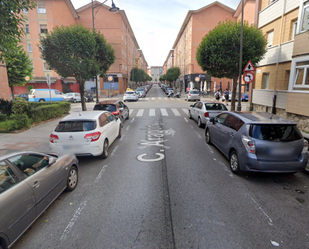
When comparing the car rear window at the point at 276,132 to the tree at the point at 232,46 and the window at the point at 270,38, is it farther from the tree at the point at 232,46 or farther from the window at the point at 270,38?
the window at the point at 270,38

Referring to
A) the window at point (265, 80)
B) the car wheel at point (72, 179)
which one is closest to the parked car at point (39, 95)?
the car wheel at point (72, 179)

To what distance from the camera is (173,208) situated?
12.1ft

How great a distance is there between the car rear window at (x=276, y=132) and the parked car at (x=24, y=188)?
171 inches

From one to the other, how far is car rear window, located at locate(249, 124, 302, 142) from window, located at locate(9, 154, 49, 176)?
448 cm

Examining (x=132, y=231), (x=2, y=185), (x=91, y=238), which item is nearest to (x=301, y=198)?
(x=132, y=231)

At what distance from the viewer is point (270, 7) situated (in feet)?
42.1

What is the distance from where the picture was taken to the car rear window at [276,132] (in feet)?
14.6

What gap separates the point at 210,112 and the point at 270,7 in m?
9.11

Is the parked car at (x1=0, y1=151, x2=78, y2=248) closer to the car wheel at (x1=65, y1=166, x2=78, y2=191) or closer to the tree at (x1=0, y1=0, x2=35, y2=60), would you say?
the car wheel at (x1=65, y1=166, x2=78, y2=191)

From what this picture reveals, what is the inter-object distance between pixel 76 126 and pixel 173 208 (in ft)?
12.2

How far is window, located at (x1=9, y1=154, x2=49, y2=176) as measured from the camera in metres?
3.08

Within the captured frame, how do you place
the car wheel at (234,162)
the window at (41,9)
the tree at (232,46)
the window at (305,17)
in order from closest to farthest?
the car wheel at (234,162)
the window at (305,17)
the tree at (232,46)
the window at (41,9)

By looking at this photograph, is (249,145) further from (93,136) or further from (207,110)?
(207,110)

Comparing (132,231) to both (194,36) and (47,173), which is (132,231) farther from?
(194,36)
